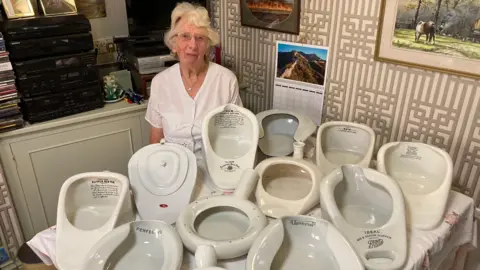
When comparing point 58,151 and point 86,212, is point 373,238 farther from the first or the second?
point 58,151

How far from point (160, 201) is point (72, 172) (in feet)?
2.93

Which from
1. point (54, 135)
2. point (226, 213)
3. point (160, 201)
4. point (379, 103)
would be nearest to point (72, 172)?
point (54, 135)

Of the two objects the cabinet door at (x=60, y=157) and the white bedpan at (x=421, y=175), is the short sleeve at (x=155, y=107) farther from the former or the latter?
the white bedpan at (x=421, y=175)

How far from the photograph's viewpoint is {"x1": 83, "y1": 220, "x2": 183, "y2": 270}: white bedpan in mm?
817

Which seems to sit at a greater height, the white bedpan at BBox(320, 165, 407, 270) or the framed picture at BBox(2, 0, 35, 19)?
the framed picture at BBox(2, 0, 35, 19)

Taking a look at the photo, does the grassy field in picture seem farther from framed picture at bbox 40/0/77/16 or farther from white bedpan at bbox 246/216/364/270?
framed picture at bbox 40/0/77/16

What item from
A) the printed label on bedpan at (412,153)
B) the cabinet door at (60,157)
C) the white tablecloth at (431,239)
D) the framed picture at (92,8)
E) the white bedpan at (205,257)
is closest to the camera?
the white bedpan at (205,257)

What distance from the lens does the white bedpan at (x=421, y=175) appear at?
1.03m

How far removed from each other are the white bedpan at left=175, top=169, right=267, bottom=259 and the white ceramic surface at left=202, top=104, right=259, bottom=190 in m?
0.12

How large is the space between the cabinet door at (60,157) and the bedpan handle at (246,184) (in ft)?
2.99

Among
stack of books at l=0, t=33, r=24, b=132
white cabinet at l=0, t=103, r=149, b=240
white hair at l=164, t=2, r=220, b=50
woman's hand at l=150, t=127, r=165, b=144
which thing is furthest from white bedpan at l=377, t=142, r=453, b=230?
stack of books at l=0, t=33, r=24, b=132

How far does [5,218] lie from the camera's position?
1599mm

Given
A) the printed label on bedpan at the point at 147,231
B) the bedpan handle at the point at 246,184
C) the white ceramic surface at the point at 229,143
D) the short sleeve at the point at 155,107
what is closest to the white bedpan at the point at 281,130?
the white ceramic surface at the point at 229,143

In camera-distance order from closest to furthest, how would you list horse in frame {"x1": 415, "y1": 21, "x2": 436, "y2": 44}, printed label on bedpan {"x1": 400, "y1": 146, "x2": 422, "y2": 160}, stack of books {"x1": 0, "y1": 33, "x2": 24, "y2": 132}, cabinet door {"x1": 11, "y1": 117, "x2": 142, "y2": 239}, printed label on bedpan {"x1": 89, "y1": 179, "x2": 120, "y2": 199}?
1. printed label on bedpan {"x1": 89, "y1": 179, "x2": 120, "y2": 199}
2. printed label on bedpan {"x1": 400, "y1": 146, "x2": 422, "y2": 160}
3. horse in frame {"x1": 415, "y1": 21, "x2": 436, "y2": 44}
4. stack of books {"x1": 0, "y1": 33, "x2": 24, "y2": 132}
5. cabinet door {"x1": 11, "y1": 117, "x2": 142, "y2": 239}
